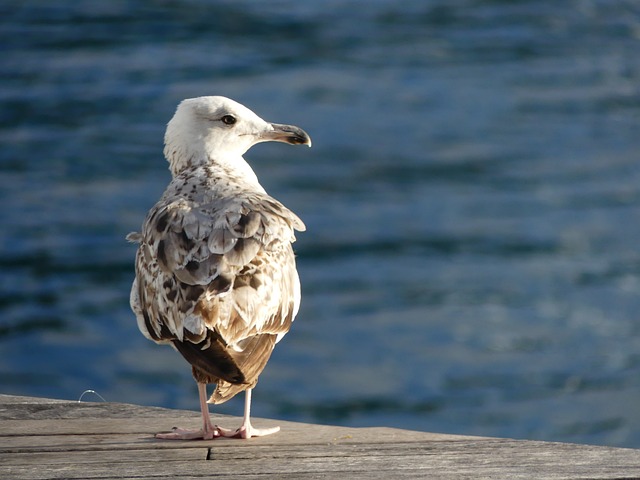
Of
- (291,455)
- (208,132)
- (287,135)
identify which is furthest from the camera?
(287,135)

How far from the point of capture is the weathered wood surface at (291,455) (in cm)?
398

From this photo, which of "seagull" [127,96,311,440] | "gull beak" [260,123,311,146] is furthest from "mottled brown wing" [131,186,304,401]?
"gull beak" [260,123,311,146]

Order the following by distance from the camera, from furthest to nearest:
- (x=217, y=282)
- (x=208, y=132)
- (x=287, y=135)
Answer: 1. (x=287, y=135)
2. (x=208, y=132)
3. (x=217, y=282)

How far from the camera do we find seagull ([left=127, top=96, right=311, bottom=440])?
441cm

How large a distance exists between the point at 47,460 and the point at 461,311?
9249mm

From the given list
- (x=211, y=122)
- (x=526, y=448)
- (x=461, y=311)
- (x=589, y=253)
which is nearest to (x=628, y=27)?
(x=589, y=253)

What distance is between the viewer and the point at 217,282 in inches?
178

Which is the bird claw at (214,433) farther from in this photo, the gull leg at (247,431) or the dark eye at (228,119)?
the dark eye at (228,119)

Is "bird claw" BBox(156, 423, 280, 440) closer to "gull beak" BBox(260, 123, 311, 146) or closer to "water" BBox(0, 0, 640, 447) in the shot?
"gull beak" BBox(260, 123, 311, 146)

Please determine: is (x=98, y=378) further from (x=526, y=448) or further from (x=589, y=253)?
(x=526, y=448)

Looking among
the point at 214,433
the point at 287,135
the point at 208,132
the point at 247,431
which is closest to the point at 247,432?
the point at 247,431

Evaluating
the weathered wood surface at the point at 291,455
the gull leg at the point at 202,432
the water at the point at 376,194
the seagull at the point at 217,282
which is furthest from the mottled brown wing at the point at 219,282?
the water at the point at 376,194

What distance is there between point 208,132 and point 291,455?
207cm

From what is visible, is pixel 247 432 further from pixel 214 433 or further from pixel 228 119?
pixel 228 119
